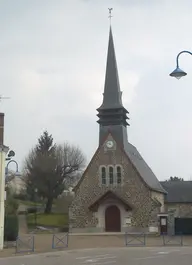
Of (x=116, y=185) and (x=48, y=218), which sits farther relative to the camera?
(x=48, y=218)

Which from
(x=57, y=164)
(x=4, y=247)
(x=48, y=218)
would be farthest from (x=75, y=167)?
(x=4, y=247)

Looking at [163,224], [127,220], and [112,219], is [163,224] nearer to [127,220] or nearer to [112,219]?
[127,220]

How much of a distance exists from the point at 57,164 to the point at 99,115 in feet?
47.0

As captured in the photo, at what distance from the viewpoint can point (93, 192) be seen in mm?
38781

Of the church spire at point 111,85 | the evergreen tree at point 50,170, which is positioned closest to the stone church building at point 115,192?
the church spire at point 111,85

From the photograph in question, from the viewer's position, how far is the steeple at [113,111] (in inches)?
1602

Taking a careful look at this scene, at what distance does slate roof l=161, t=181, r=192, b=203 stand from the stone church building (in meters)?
0.87


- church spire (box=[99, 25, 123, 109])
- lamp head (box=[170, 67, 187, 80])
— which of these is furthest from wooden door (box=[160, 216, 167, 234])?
lamp head (box=[170, 67, 187, 80])

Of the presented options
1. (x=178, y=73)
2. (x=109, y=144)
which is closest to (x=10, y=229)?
(x=109, y=144)

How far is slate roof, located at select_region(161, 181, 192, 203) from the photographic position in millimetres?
42331

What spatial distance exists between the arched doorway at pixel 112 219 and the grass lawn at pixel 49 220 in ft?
21.4

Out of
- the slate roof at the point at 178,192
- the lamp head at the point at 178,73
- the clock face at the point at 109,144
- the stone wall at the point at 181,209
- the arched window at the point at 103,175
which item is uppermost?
the clock face at the point at 109,144

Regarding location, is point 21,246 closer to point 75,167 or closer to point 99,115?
point 99,115

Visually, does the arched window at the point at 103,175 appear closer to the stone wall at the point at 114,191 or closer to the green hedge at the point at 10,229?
the stone wall at the point at 114,191
